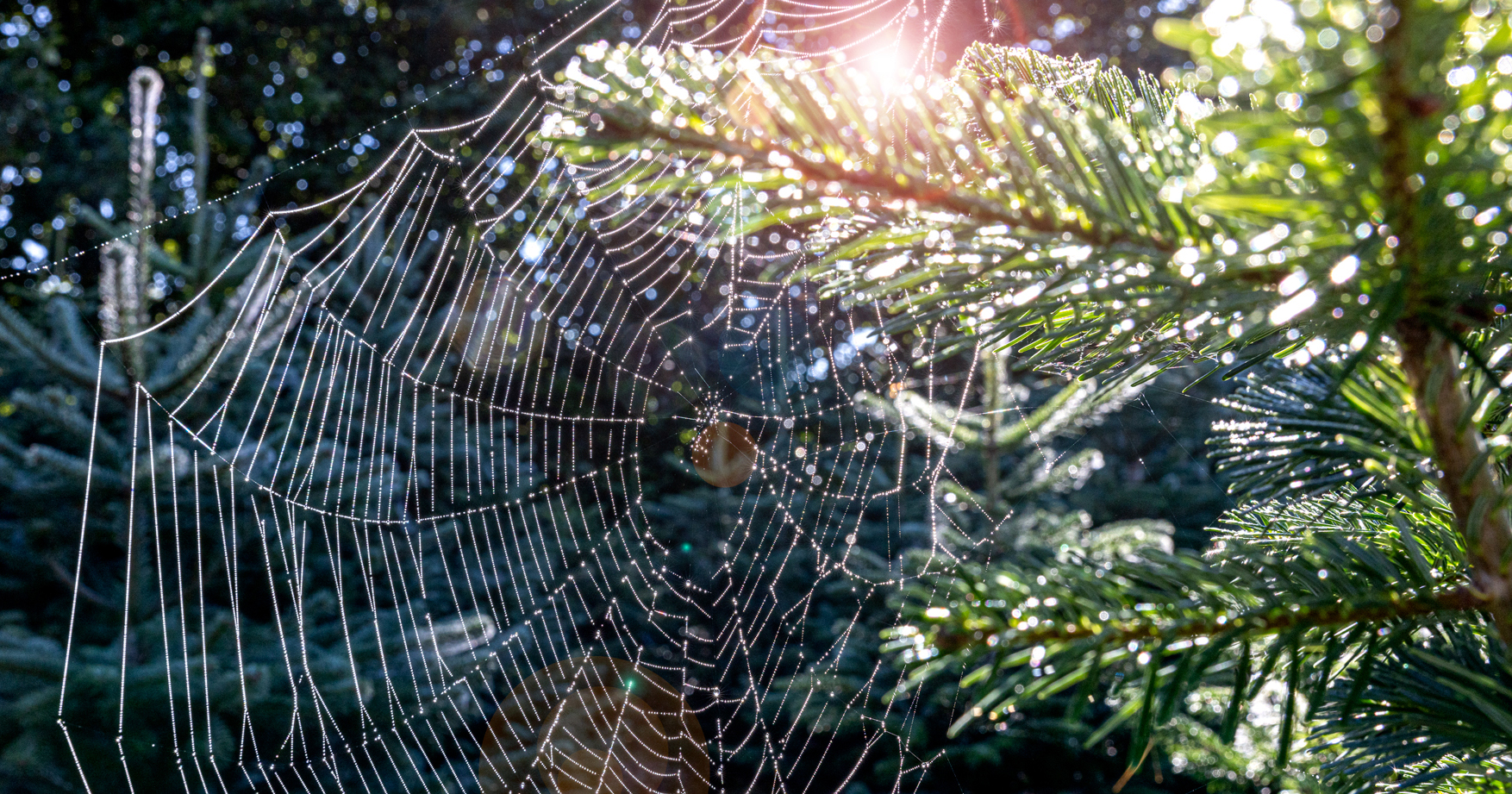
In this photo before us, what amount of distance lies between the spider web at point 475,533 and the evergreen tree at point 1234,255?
1165 millimetres

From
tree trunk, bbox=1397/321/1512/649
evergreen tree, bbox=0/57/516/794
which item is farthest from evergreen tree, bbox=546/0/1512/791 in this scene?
evergreen tree, bbox=0/57/516/794

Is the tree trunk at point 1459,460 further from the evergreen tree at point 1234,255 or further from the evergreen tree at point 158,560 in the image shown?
the evergreen tree at point 158,560

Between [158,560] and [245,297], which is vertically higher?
[245,297]

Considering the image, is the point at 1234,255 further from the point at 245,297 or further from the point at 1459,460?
the point at 245,297

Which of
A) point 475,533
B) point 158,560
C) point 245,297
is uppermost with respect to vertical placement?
point 245,297

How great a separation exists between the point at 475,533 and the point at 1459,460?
4388mm

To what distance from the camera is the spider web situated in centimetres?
266

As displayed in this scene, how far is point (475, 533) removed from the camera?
4336 mm

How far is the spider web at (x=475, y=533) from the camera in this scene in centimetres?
266

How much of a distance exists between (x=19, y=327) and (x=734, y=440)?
338 cm

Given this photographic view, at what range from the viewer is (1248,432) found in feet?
2.15

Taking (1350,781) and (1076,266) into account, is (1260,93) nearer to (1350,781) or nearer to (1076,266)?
(1076,266)

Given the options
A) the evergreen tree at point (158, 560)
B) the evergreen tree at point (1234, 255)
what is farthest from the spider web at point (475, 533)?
the evergreen tree at point (1234, 255)

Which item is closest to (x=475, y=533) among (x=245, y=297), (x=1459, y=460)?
(x=245, y=297)
